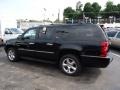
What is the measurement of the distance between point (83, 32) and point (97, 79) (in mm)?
1679

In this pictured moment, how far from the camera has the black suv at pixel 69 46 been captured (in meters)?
6.27

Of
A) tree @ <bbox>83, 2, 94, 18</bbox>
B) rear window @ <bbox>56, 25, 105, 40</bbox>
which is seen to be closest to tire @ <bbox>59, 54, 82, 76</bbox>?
rear window @ <bbox>56, 25, 105, 40</bbox>

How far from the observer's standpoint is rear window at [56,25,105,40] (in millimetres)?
6330

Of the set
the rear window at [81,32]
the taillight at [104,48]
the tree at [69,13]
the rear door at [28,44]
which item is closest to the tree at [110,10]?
the tree at [69,13]

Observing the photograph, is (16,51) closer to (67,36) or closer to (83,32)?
(67,36)

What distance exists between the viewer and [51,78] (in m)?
6.45

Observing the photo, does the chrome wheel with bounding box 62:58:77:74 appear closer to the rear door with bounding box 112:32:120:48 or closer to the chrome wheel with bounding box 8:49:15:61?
the chrome wheel with bounding box 8:49:15:61

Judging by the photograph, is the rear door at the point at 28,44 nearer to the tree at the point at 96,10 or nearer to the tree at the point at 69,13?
the tree at the point at 96,10

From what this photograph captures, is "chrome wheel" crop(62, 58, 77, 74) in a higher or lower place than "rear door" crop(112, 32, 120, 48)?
lower

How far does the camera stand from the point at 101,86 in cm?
569

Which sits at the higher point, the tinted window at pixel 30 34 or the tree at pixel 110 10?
the tree at pixel 110 10

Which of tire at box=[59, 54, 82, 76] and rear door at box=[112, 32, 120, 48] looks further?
rear door at box=[112, 32, 120, 48]

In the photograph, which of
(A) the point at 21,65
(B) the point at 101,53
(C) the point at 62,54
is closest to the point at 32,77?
(C) the point at 62,54

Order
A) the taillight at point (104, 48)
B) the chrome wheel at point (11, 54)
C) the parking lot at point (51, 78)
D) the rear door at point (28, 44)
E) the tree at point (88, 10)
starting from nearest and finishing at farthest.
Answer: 1. the parking lot at point (51, 78)
2. the taillight at point (104, 48)
3. the rear door at point (28, 44)
4. the chrome wheel at point (11, 54)
5. the tree at point (88, 10)
